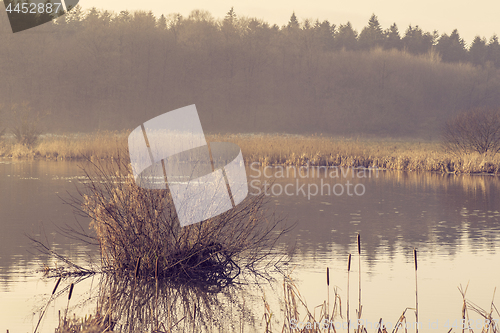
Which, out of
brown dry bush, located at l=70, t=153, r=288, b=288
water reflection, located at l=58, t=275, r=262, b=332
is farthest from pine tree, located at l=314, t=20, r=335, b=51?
water reflection, located at l=58, t=275, r=262, b=332

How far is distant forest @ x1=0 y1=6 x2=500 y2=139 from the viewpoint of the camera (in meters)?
61.9

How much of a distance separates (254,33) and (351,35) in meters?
20.8

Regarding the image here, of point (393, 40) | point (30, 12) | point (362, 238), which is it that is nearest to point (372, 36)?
point (393, 40)

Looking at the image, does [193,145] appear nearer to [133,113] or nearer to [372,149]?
[372,149]

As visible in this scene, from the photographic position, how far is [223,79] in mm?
66875

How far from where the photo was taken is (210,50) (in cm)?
6762

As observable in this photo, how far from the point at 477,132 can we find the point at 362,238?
1614cm

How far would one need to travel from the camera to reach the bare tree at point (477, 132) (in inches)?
1024

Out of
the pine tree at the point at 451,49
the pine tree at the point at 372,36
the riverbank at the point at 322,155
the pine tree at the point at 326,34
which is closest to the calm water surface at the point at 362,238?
the riverbank at the point at 322,155

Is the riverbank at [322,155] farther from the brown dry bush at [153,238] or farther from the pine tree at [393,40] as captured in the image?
the pine tree at [393,40]

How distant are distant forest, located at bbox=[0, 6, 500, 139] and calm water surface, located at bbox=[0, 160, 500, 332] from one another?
39.1 meters

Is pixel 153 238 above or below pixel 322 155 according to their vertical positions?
above

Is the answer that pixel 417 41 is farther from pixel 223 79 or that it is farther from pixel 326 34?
pixel 223 79

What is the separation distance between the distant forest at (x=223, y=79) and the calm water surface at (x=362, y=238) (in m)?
39.1
